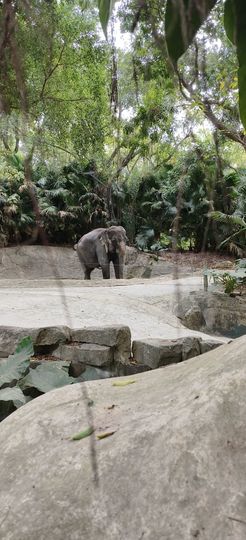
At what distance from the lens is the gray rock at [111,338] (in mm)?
2984

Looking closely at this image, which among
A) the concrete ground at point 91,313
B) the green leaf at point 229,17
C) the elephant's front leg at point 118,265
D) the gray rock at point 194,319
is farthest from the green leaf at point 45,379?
the elephant's front leg at point 118,265

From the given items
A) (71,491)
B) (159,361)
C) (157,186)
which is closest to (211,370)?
(71,491)

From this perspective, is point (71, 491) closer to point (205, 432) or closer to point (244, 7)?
point (205, 432)

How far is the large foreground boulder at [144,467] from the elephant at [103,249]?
8.60 metres

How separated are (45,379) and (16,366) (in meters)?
0.18

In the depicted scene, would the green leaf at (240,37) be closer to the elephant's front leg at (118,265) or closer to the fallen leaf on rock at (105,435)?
the fallen leaf on rock at (105,435)

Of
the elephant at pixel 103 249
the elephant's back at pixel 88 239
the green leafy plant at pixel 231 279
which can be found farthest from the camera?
the elephant's back at pixel 88 239

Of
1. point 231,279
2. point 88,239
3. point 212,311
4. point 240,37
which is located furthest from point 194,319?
point 88,239

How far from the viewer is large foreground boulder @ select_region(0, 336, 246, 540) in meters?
0.82

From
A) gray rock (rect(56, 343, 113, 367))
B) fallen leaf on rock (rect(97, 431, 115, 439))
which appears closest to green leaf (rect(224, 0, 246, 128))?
fallen leaf on rock (rect(97, 431, 115, 439))

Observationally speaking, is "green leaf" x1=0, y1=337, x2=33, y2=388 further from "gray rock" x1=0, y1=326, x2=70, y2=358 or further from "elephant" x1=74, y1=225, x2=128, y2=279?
"elephant" x1=74, y1=225, x2=128, y2=279

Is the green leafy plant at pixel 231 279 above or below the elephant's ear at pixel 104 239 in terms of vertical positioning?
below

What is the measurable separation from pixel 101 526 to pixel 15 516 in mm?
166

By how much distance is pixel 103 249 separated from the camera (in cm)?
1020
